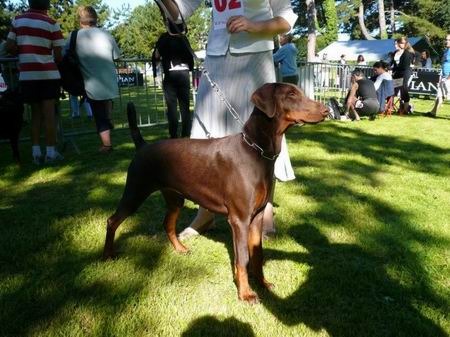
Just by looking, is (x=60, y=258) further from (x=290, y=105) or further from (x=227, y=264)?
(x=290, y=105)

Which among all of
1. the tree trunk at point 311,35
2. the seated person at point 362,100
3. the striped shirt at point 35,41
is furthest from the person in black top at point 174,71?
the tree trunk at point 311,35

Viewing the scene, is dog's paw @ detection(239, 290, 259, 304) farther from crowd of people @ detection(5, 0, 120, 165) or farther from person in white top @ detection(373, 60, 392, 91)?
person in white top @ detection(373, 60, 392, 91)

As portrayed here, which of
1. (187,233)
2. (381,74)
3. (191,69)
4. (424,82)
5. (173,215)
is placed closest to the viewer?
(173,215)

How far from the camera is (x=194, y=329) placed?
248cm

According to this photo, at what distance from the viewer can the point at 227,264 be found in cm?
328

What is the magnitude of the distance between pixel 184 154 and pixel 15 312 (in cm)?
149

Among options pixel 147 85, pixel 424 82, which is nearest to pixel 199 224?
pixel 147 85

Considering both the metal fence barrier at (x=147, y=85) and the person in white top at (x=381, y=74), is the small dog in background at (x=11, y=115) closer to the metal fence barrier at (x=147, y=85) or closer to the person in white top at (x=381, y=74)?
the metal fence barrier at (x=147, y=85)

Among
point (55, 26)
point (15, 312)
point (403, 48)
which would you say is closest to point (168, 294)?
point (15, 312)

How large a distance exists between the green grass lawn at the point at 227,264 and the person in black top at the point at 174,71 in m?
1.96

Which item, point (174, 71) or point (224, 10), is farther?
point (174, 71)

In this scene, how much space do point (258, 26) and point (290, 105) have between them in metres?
0.74

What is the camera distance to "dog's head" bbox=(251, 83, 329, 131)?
8.45ft

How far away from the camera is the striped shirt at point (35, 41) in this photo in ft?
18.9
